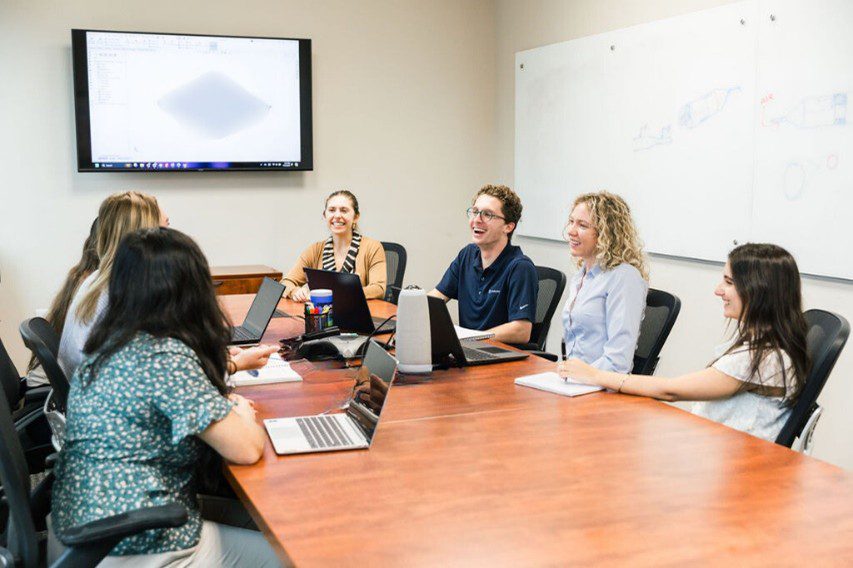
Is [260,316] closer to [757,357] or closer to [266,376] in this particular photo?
[266,376]

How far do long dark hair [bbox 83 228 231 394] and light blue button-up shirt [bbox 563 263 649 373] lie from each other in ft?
4.85

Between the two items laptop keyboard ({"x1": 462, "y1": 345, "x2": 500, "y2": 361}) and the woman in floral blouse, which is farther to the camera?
laptop keyboard ({"x1": 462, "y1": 345, "x2": 500, "y2": 361})

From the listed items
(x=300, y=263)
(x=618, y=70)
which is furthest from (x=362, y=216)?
(x=618, y=70)

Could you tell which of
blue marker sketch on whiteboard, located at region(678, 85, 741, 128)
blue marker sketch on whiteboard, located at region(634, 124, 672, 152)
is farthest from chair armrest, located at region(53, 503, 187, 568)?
blue marker sketch on whiteboard, located at region(634, 124, 672, 152)

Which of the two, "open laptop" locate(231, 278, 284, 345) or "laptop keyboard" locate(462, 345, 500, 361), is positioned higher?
"open laptop" locate(231, 278, 284, 345)

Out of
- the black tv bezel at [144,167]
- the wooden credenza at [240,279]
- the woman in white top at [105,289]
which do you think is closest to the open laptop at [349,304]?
the woman in white top at [105,289]

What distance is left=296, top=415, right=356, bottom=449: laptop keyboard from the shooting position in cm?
191

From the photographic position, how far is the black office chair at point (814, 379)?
2080 mm

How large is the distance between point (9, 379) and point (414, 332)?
4.18 ft

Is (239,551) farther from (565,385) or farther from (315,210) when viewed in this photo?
(315,210)

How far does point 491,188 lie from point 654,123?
137 cm

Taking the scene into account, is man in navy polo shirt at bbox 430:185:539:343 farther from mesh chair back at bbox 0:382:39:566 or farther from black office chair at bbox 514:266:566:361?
mesh chair back at bbox 0:382:39:566

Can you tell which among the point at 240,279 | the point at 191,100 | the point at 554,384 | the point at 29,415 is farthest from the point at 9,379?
the point at 191,100

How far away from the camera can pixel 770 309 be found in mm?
2193
